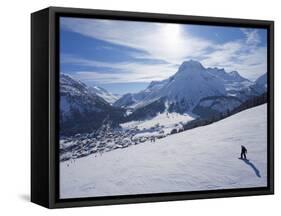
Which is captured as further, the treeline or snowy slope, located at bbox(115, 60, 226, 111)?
the treeline

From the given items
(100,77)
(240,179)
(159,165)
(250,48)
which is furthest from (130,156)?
(250,48)

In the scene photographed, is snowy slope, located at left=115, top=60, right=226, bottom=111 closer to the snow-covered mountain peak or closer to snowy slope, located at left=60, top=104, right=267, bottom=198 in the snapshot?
the snow-covered mountain peak

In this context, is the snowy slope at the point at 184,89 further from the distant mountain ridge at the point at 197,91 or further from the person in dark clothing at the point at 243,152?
the person in dark clothing at the point at 243,152

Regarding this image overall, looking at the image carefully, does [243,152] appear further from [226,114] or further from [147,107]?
[147,107]

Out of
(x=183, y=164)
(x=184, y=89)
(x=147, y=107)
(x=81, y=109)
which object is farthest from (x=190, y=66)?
(x=81, y=109)

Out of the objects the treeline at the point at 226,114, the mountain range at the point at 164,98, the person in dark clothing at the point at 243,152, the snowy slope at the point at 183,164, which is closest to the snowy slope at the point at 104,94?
the mountain range at the point at 164,98

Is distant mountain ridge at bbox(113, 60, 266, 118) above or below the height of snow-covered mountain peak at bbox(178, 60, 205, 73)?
below

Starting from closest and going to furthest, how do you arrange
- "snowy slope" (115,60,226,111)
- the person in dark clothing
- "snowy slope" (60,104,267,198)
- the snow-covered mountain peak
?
"snowy slope" (60,104,267,198)
"snowy slope" (115,60,226,111)
the snow-covered mountain peak
the person in dark clothing

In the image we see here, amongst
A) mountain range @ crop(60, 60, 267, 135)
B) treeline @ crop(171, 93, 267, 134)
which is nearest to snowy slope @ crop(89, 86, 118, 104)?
mountain range @ crop(60, 60, 267, 135)
